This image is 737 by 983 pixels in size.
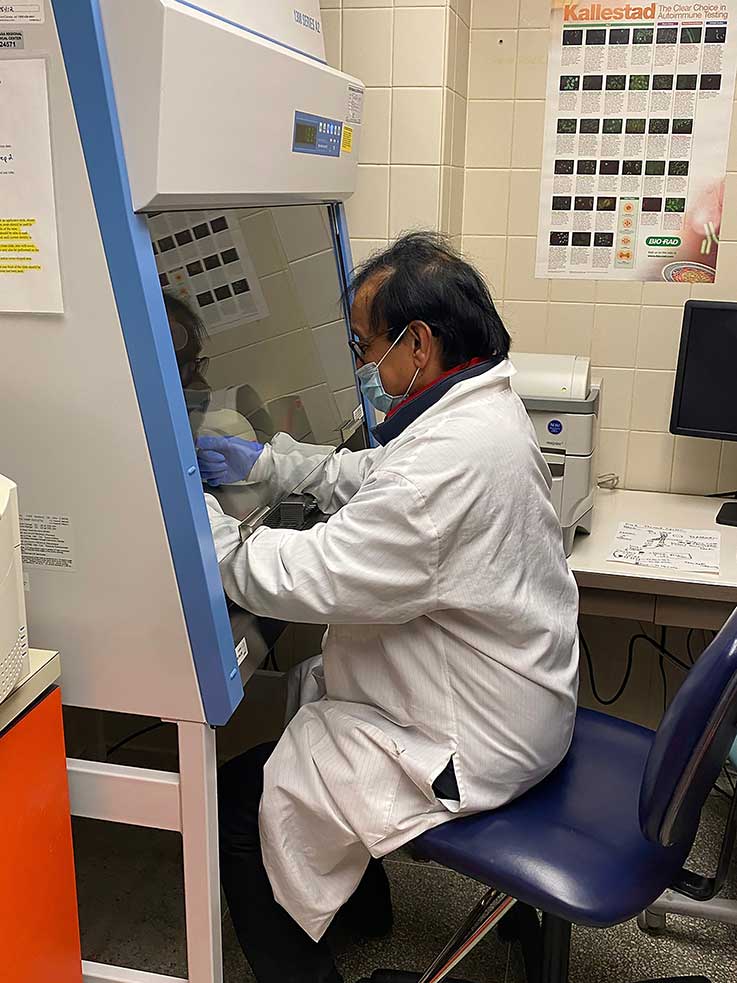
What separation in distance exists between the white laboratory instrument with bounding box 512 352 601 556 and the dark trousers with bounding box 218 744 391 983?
91 cm

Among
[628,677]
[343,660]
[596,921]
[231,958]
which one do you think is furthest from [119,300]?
[628,677]

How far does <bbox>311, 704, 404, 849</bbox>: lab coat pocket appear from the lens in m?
1.38

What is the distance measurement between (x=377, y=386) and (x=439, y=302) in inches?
6.6

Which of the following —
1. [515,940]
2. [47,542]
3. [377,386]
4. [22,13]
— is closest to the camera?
[22,13]

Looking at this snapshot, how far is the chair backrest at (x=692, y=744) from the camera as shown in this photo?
47.6 inches

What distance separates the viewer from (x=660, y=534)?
2242 mm

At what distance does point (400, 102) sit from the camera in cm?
214

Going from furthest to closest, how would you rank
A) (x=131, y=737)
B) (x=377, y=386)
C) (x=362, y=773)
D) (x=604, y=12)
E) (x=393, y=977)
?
(x=131, y=737) < (x=604, y=12) < (x=393, y=977) < (x=377, y=386) < (x=362, y=773)

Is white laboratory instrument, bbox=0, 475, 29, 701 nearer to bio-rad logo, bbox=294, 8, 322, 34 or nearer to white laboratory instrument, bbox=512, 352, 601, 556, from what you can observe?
bio-rad logo, bbox=294, 8, 322, 34

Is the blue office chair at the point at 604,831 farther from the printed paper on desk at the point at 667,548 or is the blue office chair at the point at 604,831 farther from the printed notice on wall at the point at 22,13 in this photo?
the printed notice on wall at the point at 22,13

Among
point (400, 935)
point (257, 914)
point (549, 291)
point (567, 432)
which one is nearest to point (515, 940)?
point (400, 935)

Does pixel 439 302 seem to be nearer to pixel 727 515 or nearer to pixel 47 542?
pixel 47 542

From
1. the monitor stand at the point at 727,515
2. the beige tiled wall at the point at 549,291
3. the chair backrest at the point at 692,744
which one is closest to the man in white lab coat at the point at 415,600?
the chair backrest at the point at 692,744

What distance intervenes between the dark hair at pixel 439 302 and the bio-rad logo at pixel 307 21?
1.35ft
